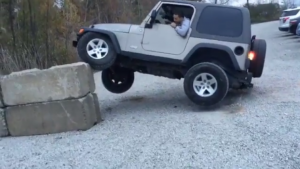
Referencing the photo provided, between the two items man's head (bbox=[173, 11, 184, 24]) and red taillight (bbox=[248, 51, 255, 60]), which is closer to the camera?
man's head (bbox=[173, 11, 184, 24])

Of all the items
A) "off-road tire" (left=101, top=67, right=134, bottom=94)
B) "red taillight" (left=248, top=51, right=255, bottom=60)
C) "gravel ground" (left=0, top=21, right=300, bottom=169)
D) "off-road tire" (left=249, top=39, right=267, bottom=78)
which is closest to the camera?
"gravel ground" (left=0, top=21, right=300, bottom=169)

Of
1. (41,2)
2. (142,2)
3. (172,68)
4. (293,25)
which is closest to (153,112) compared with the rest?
(172,68)

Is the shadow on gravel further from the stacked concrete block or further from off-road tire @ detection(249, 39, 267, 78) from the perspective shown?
the stacked concrete block

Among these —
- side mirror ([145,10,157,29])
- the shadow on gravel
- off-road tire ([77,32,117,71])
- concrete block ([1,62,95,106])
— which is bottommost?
the shadow on gravel

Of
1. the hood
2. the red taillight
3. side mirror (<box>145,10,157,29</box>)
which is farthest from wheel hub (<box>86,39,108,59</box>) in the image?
the red taillight

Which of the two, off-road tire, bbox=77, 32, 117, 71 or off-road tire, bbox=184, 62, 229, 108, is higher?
off-road tire, bbox=77, 32, 117, 71

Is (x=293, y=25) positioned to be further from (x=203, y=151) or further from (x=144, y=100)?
(x=203, y=151)

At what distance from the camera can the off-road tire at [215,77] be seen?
880 cm

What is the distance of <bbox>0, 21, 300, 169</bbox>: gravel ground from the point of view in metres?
6.10

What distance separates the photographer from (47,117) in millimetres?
8023

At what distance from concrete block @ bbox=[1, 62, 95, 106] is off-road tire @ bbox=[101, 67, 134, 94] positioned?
8.31 feet

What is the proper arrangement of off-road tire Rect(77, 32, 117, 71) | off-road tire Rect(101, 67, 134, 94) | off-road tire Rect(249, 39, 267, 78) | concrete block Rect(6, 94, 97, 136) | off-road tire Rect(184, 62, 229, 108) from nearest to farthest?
1. concrete block Rect(6, 94, 97, 136)
2. off-road tire Rect(184, 62, 229, 108)
3. off-road tire Rect(77, 32, 117, 71)
4. off-road tire Rect(249, 39, 267, 78)
5. off-road tire Rect(101, 67, 134, 94)

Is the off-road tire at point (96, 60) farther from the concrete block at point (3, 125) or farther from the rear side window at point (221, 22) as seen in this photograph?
the concrete block at point (3, 125)

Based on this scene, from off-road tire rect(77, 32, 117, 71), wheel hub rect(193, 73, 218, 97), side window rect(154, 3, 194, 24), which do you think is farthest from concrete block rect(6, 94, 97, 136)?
side window rect(154, 3, 194, 24)
